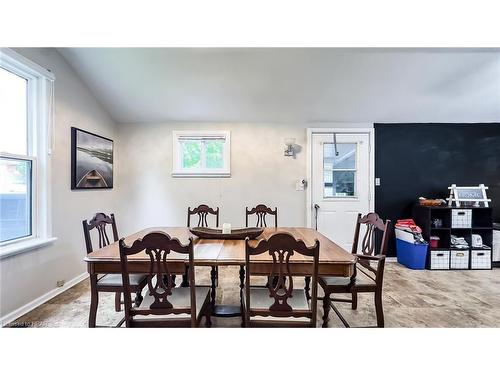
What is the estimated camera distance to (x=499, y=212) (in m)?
4.14

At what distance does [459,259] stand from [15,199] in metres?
5.63

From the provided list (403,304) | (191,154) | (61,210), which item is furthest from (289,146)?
(61,210)

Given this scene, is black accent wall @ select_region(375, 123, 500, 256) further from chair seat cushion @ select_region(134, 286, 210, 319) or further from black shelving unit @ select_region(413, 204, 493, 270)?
chair seat cushion @ select_region(134, 286, 210, 319)

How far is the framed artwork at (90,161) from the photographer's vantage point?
3.12m

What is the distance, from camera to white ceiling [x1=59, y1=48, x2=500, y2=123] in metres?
2.97

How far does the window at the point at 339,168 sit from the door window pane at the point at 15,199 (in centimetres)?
386

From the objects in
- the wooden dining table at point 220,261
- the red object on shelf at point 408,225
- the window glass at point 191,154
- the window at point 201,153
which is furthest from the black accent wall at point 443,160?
the window glass at point 191,154

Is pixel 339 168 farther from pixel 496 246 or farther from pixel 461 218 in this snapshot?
pixel 496 246

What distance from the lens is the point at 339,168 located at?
164 inches

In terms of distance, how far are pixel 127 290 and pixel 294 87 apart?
124 inches

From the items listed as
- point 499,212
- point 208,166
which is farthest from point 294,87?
point 499,212

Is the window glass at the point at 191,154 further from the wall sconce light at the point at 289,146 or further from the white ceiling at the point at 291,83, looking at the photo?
the wall sconce light at the point at 289,146
